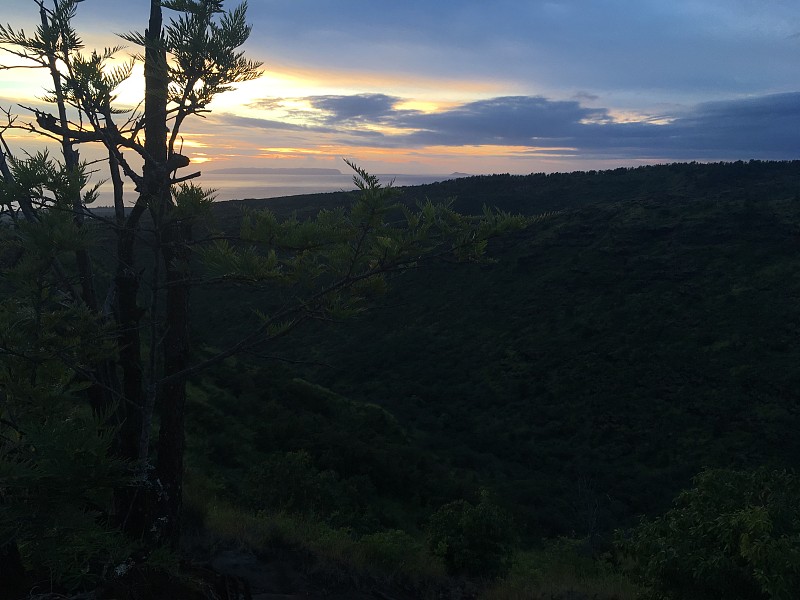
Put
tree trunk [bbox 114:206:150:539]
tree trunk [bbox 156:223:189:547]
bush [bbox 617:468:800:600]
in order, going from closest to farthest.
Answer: bush [bbox 617:468:800:600]
tree trunk [bbox 114:206:150:539]
tree trunk [bbox 156:223:189:547]

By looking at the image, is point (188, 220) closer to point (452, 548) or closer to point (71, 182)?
point (71, 182)

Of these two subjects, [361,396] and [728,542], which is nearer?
[728,542]

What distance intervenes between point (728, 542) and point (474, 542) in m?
3.97

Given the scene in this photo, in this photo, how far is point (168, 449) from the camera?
508 centimetres

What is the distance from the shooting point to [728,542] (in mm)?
4172

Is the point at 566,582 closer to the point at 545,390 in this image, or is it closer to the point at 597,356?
the point at 545,390

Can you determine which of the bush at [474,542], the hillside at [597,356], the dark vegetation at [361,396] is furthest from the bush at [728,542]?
the hillside at [597,356]

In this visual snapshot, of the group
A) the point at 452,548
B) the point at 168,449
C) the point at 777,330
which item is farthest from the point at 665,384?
the point at 168,449

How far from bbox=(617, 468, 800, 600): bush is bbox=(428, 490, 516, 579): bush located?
276 centimetres

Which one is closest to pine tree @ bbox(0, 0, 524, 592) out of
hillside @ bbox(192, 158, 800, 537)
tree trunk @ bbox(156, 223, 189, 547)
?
tree trunk @ bbox(156, 223, 189, 547)

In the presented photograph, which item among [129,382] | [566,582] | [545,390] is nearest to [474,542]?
[566,582]

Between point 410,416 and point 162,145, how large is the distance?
2060 centimetres

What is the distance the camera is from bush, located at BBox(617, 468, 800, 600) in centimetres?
377

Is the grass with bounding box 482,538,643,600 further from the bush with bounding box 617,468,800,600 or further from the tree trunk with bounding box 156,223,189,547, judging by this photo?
the tree trunk with bounding box 156,223,189,547
